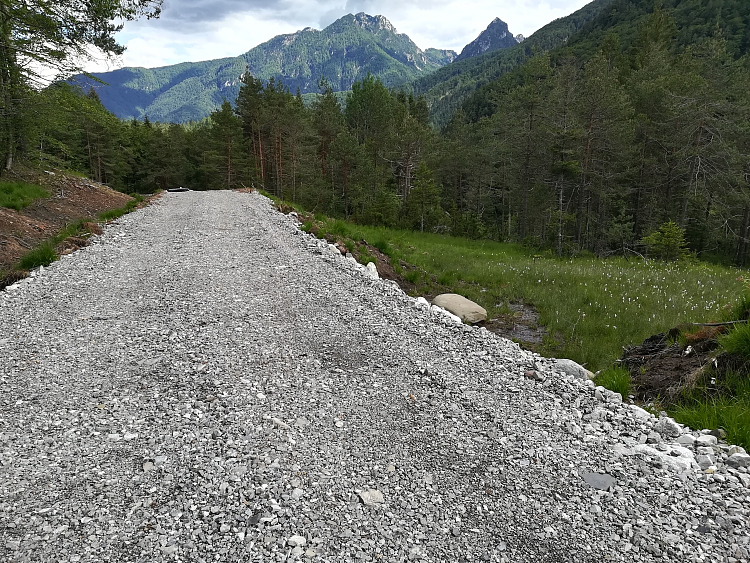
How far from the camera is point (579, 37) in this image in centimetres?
15150

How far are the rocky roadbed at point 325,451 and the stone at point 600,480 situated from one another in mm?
18

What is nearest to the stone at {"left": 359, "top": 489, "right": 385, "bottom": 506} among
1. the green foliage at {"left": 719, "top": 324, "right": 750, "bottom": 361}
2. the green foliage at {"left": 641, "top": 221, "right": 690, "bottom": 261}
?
the green foliage at {"left": 719, "top": 324, "right": 750, "bottom": 361}

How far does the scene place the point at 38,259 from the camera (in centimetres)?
1016

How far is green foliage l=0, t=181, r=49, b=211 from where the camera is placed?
15531 mm

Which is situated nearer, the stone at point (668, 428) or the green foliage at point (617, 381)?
the stone at point (668, 428)

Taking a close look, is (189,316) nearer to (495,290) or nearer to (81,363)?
(81,363)

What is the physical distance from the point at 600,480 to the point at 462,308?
620cm

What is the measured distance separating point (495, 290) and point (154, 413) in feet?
36.8

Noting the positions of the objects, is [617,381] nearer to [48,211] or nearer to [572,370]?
[572,370]

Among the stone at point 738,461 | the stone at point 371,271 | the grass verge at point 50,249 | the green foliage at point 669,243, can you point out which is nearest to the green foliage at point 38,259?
the grass verge at point 50,249

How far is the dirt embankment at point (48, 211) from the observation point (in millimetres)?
11828

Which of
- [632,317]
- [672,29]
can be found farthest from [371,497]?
[672,29]

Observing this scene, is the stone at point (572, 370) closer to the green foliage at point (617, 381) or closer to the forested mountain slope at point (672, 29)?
the green foliage at point (617, 381)

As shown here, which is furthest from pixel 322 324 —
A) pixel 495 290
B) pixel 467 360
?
pixel 495 290
